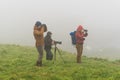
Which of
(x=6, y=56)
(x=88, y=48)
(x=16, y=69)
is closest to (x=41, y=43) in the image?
(x=16, y=69)

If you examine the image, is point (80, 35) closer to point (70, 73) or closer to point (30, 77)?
point (70, 73)

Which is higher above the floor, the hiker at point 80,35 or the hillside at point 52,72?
the hiker at point 80,35

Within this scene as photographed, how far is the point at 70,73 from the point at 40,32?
3872 millimetres

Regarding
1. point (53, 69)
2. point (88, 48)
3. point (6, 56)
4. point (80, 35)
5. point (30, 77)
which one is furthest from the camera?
point (88, 48)

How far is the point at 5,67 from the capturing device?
88.6ft

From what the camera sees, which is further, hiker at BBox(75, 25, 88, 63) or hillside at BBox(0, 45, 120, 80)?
hiker at BBox(75, 25, 88, 63)

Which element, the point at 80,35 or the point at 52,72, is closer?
the point at 52,72

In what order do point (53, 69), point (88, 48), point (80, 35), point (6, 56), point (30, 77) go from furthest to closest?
point (88, 48) < point (6, 56) < point (80, 35) < point (53, 69) < point (30, 77)

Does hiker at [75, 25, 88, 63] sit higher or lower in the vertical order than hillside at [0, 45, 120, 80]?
higher

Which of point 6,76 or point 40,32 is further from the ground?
point 40,32

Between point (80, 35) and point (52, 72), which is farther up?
point (80, 35)

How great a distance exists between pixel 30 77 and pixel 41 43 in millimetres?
4120

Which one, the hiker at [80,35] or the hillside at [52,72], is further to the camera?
the hiker at [80,35]

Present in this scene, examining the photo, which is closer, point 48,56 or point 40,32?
point 40,32
